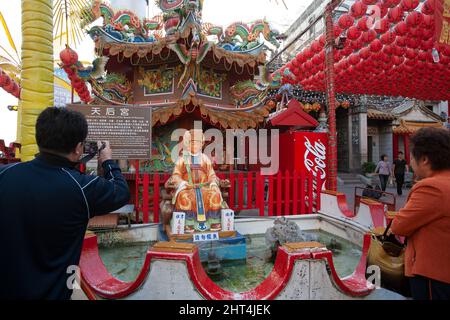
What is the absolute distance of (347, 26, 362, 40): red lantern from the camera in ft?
25.1

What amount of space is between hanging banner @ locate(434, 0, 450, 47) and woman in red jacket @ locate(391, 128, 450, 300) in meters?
6.35

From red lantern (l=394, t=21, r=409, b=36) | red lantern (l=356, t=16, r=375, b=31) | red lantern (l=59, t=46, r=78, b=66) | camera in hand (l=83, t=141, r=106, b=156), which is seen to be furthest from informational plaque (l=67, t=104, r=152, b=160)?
red lantern (l=394, t=21, r=409, b=36)

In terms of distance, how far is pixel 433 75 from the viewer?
395 inches

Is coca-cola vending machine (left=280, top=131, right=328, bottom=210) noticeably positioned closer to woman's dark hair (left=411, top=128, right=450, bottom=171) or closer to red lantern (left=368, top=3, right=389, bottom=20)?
red lantern (left=368, top=3, right=389, bottom=20)

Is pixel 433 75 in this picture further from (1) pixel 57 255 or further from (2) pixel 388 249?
(1) pixel 57 255

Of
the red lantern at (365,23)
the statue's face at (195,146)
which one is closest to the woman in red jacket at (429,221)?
the statue's face at (195,146)

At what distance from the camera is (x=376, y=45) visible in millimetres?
8305

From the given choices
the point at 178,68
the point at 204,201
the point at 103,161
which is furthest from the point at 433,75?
the point at 103,161

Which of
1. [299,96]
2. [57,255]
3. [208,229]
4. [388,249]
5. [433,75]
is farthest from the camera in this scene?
[299,96]

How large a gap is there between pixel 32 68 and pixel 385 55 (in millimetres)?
9149

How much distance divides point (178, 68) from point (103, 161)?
6374 mm

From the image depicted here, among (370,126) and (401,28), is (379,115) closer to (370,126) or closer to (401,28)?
(370,126)

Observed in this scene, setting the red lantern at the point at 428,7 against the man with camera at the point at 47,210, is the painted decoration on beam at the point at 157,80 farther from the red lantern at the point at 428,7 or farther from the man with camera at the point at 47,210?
the man with camera at the point at 47,210
